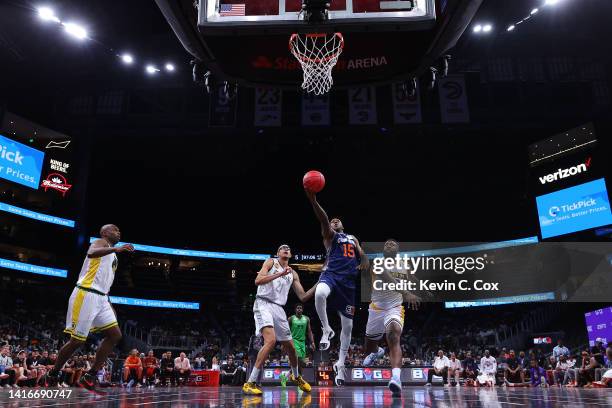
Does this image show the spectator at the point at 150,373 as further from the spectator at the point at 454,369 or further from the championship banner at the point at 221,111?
the spectator at the point at 454,369

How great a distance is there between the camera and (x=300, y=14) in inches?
239

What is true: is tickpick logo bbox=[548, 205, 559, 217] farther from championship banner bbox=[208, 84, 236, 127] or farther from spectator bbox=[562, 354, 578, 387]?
championship banner bbox=[208, 84, 236, 127]

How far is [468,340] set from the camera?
2591 centimetres

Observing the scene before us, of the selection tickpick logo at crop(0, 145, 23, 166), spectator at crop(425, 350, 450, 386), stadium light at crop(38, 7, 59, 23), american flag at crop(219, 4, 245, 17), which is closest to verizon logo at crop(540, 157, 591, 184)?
→ spectator at crop(425, 350, 450, 386)

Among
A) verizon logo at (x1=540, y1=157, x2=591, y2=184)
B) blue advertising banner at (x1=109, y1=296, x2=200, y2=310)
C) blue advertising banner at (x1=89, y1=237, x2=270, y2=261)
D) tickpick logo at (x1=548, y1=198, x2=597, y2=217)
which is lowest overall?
blue advertising banner at (x1=109, y1=296, x2=200, y2=310)

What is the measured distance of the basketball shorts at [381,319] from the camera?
591 cm

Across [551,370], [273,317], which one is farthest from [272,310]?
[551,370]

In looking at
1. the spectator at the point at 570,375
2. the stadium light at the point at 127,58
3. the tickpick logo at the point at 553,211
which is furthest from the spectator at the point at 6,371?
the tickpick logo at the point at 553,211

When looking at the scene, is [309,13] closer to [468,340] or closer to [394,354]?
[394,354]

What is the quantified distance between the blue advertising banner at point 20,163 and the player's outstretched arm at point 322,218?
19.7 meters

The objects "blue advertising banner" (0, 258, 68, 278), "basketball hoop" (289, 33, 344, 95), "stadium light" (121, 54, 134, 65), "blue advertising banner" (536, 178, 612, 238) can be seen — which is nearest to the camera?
"basketball hoop" (289, 33, 344, 95)

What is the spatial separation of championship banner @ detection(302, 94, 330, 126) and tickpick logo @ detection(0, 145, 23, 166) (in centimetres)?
1325

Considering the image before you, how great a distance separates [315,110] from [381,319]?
13294mm

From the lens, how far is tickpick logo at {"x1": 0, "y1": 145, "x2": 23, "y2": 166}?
20.6 meters
